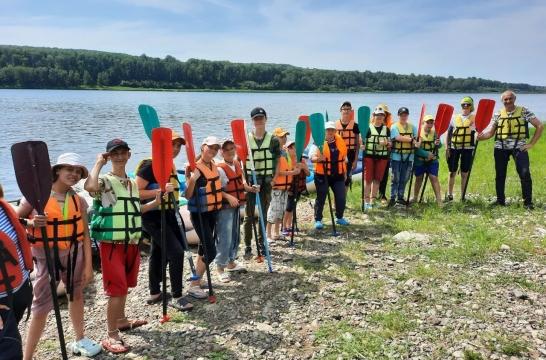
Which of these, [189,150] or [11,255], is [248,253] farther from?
[11,255]

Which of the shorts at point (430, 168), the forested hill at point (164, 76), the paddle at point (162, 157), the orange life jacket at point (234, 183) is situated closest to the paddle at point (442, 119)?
the shorts at point (430, 168)

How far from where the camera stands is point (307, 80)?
95.2 m

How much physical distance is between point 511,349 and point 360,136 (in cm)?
503

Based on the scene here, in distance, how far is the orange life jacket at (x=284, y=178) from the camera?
6.35 metres

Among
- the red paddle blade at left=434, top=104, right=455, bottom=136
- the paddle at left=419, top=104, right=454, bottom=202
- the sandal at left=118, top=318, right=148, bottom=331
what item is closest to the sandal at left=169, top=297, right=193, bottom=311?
the sandal at left=118, top=318, right=148, bottom=331

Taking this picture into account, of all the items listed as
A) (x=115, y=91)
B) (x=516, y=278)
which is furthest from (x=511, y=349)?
(x=115, y=91)

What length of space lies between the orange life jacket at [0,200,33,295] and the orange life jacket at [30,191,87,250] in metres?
0.82

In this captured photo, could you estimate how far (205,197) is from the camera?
474 centimetres

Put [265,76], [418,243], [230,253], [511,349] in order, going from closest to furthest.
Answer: [511,349] → [230,253] → [418,243] → [265,76]

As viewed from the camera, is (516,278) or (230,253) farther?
(230,253)

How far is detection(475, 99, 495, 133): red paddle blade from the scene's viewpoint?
25.8ft

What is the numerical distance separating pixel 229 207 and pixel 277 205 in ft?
5.27

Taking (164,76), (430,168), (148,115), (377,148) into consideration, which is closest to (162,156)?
(148,115)

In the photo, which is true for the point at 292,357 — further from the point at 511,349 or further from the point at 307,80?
the point at 307,80
